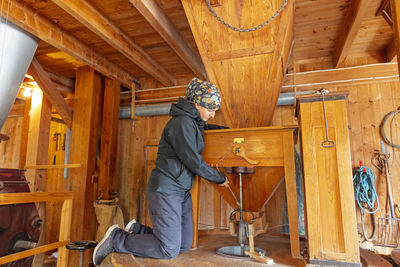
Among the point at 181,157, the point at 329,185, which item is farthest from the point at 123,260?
the point at 329,185

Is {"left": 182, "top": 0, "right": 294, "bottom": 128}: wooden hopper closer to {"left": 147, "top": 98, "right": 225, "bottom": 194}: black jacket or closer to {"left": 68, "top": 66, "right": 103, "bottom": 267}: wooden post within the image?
{"left": 147, "top": 98, "right": 225, "bottom": 194}: black jacket

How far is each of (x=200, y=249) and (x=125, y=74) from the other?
276 centimetres

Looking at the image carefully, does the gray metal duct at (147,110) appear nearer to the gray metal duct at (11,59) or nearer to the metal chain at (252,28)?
the gray metal duct at (11,59)

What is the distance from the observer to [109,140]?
3.64m

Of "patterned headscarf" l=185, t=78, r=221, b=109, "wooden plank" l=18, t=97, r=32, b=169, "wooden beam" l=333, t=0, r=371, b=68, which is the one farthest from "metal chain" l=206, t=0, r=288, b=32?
"wooden plank" l=18, t=97, r=32, b=169

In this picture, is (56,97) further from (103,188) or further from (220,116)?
(220,116)

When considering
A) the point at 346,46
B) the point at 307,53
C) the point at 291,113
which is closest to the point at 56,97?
the point at 291,113

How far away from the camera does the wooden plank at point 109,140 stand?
11.6 feet

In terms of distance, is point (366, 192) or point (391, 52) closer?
point (366, 192)

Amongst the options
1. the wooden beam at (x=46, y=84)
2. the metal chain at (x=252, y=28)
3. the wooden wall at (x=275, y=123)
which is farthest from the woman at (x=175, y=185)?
the wooden beam at (x=46, y=84)

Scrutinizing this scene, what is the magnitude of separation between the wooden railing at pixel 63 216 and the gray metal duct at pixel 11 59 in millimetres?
711

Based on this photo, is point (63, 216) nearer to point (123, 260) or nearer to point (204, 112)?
point (123, 260)

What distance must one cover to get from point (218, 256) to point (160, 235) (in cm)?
46

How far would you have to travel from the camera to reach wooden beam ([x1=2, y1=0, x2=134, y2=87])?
7.59ft
